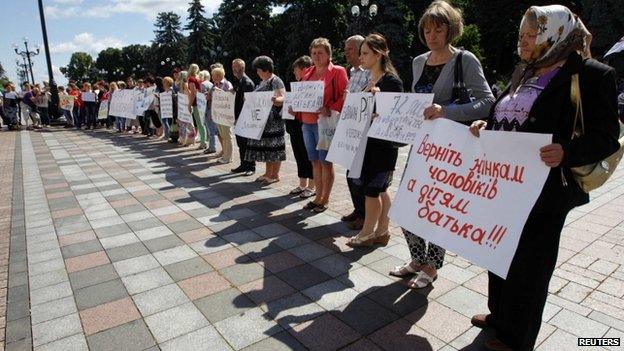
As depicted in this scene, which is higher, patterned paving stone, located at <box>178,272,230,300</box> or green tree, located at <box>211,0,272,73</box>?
green tree, located at <box>211,0,272,73</box>

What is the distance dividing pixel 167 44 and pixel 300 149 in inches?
2988

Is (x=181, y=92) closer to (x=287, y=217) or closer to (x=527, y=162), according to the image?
(x=287, y=217)

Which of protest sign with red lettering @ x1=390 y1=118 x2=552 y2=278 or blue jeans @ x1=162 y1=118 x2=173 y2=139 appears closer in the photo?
protest sign with red lettering @ x1=390 y1=118 x2=552 y2=278

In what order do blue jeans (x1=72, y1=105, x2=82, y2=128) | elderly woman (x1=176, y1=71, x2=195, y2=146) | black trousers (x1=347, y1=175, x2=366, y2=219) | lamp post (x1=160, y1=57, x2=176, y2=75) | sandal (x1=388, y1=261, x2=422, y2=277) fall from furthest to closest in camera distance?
lamp post (x1=160, y1=57, x2=176, y2=75)
blue jeans (x1=72, y1=105, x2=82, y2=128)
elderly woman (x1=176, y1=71, x2=195, y2=146)
black trousers (x1=347, y1=175, x2=366, y2=219)
sandal (x1=388, y1=261, x2=422, y2=277)

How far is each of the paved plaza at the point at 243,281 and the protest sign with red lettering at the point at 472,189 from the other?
73 centimetres

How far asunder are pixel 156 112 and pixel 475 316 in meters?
12.0

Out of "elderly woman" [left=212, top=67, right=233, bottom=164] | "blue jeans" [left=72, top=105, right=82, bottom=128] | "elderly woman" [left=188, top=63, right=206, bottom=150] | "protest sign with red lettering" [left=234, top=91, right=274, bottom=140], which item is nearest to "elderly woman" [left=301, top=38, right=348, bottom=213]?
"protest sign with red lettering" [left=234, top=91, right=274, bottom=140]

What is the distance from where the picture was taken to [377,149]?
3.73m

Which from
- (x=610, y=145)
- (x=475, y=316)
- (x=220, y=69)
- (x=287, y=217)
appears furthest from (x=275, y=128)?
(x=610, y=145)

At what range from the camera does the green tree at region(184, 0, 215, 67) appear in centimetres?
5875

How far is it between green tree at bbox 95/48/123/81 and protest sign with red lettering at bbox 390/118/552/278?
111 meters

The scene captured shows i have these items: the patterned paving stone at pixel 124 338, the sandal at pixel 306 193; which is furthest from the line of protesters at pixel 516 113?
the patterned paving stone at pixel 124 338

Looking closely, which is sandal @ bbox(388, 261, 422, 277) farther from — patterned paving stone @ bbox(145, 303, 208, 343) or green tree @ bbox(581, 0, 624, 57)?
green tree @ bbox(581, 0, 624, 57)

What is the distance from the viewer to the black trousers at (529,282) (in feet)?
7.25
